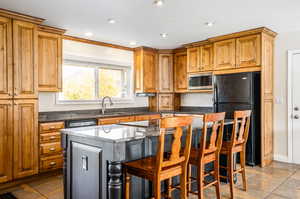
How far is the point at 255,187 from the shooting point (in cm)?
308

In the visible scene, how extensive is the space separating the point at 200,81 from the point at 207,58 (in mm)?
516

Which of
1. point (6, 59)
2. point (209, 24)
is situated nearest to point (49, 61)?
point (6, 59)

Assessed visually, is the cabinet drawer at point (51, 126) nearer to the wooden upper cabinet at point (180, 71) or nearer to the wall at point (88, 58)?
the wall at point (88, 58)

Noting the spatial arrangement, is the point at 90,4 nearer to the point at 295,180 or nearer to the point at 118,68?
the point at 118,68

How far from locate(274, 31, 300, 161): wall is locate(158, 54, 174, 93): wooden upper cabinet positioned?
2.39 m

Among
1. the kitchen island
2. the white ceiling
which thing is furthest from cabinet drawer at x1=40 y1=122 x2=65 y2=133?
the white ceiling

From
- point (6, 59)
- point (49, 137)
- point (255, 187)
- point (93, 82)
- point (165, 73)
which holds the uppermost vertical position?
point (165, 73)

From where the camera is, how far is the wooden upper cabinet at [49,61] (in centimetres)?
375

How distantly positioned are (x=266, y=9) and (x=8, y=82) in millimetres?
3747

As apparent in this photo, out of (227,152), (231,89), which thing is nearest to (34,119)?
(227,152)

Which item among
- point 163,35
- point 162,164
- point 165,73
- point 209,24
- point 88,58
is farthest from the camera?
point 165,73

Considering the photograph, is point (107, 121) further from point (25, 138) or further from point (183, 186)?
point (183, 186)

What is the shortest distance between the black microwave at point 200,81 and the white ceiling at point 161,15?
0.87 m

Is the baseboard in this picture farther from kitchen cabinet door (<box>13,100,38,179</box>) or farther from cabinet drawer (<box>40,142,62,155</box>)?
kitchen cabinet door (<box>13,100,38,179</box>)
